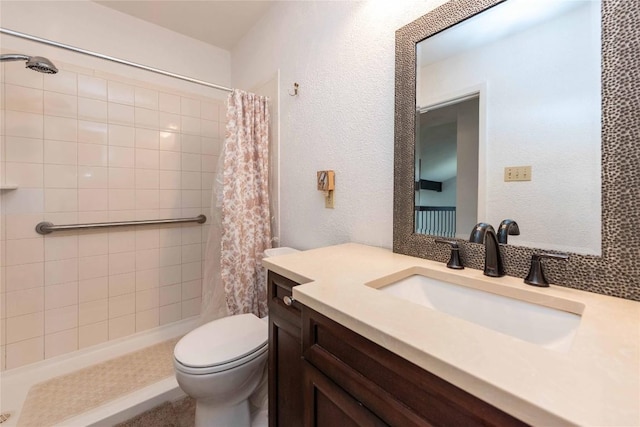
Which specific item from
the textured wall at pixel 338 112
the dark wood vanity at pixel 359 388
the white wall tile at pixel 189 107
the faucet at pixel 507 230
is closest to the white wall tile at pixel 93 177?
the white wall tile at pixel 189 107

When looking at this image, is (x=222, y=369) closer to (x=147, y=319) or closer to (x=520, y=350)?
(x=520, y=350)

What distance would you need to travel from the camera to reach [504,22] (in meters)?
0.83

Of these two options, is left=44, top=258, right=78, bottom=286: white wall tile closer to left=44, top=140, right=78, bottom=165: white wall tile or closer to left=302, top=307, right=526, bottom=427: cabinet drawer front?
left=44, top=140, right=78, bottom=165: white wall tile

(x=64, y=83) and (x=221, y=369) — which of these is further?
(x=64, y=83)

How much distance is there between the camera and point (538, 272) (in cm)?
71

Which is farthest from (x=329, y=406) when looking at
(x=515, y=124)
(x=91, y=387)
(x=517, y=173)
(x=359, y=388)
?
(x=91, y=387)

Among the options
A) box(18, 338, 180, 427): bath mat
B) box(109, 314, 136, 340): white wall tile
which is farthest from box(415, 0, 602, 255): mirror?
box(109, 314, 136, 340): white wall tile

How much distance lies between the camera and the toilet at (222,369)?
1049mm

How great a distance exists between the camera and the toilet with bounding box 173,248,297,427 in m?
1.05

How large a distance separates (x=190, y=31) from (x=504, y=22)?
228cm

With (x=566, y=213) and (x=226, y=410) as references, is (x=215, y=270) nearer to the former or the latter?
(x=226, y=410)

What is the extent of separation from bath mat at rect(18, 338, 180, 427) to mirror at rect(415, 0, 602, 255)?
6.11 feet

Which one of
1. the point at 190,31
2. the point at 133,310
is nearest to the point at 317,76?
the point at 190,31

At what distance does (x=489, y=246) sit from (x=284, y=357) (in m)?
0.78
